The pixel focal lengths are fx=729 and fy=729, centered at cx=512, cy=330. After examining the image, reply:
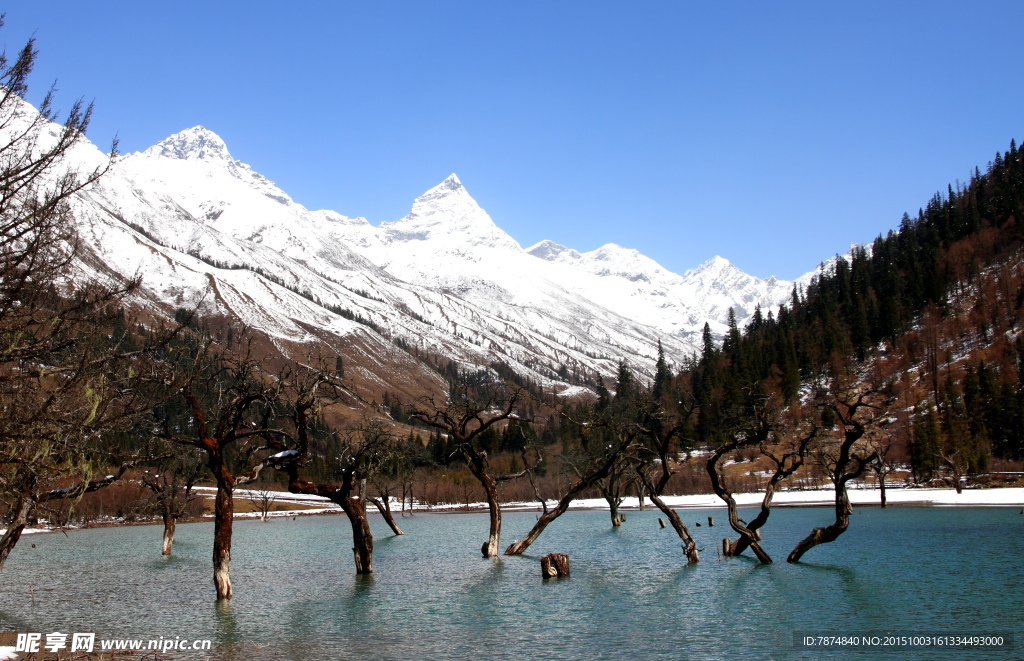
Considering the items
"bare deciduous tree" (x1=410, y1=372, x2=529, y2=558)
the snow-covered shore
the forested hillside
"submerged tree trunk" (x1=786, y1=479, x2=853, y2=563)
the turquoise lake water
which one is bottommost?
the turquoise lake water

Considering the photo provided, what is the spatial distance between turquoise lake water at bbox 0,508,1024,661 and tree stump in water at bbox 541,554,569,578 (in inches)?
32.8

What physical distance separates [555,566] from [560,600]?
6869 mm

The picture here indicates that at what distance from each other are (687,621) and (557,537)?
127 feet

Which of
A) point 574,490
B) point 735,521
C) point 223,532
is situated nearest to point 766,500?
point 735,521

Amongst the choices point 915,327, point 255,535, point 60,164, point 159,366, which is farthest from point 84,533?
point 915,327

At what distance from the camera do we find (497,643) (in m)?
21.7

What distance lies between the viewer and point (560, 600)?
28.9 metres

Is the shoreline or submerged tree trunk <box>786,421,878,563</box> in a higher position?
submerged tree trunk <box>786,421,878,563</box>

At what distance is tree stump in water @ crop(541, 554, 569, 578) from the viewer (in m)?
35.4

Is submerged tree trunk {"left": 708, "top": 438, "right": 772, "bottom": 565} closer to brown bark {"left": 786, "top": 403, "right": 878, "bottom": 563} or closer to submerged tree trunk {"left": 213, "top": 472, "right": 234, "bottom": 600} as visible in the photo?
brown bark {"left": 786, "top": 403, "right": 878, "bottom": 563}

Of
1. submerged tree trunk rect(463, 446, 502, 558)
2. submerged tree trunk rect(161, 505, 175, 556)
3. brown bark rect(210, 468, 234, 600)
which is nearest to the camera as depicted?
brown bark rect(210, 468, 234, 600)

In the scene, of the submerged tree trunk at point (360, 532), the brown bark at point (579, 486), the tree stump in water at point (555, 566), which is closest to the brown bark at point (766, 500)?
the brown bark at point (579, 486)

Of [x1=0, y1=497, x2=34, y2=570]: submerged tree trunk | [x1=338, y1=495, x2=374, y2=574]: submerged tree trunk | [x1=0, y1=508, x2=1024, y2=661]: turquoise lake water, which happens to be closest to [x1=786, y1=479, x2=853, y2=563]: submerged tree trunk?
[x1=0, y1=508, x2=1024, y2=661]: turquoise lake water

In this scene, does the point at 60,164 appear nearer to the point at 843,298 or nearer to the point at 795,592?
→ the point at 795,592
